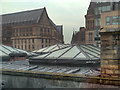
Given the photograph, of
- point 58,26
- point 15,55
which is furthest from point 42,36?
point 15,55

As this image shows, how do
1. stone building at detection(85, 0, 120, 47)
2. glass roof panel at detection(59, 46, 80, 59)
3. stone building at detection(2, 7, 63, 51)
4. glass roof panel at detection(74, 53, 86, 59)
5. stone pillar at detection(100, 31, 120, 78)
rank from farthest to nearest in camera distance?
stone building at detection(2, 7, 63, 51) < stone building at detection(85, 0, 120, 47) < glass roof panel at detection(59, 46, 80, 59) < glass roof panel at detection(74, 53, 86, 59) < stone pillar at detection(100, 31, 120, 78)

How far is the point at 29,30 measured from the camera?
66.4 m

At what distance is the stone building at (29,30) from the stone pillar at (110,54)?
189ft

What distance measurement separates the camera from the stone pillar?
6.59 metres

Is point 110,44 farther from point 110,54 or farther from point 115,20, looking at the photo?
point 115,20

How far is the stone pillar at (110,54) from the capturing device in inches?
259

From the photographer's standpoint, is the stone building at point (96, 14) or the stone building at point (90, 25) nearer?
the stone building at point (96, 14)

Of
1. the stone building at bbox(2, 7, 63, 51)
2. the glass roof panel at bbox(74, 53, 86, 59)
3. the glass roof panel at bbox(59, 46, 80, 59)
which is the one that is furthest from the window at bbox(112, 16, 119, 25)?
the stone building at bbox(2, 7, 63, 51)

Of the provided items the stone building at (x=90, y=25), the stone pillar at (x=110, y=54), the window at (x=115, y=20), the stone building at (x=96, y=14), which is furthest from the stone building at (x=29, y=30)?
the window at (x=115, y=20)

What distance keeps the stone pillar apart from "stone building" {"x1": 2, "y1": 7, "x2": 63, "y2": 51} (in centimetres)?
5754

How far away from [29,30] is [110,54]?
62.2 m

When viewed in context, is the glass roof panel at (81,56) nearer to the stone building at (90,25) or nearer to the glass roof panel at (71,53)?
the glass roof panel at (71,53)

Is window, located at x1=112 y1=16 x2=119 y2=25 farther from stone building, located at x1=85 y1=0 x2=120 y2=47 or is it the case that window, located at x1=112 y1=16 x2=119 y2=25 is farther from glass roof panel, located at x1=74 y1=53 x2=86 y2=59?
stone building, located at x1=85 y1=0 x2=120 y2=47

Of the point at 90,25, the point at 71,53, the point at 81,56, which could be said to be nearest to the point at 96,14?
the point at 90,25
